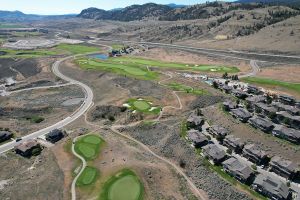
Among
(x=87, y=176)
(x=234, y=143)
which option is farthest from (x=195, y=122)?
(x=87, y=176)

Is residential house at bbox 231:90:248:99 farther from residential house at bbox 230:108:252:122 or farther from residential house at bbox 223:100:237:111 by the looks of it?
residential house at bbox 230:108:252:122

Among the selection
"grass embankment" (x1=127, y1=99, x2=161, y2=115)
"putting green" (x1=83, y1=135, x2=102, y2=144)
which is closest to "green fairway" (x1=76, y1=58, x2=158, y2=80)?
"grass embankment" (x1=127, y1=99, x2=161, y2=115)

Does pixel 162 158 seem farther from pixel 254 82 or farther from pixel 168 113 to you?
pixel 254 82

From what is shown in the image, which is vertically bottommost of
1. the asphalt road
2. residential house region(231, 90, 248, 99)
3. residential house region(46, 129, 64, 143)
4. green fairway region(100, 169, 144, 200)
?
the asphalt road

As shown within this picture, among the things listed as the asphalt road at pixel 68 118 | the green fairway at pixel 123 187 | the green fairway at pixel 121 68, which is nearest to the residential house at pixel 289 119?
the green fairway at pixel 123 187

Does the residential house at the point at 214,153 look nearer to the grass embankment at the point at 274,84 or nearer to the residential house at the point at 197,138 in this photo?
the residential house at the point at 197,138

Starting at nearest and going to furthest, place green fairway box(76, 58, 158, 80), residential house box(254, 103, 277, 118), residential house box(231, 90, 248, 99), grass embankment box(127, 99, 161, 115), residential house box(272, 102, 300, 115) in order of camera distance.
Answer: residential house box(254, 103, 277, 118), residential house box(272, 102, 300, 115), grass embankment box(127, 99, 161, 115), residential house box(231, 90, 248, 99), green fairway box(76, 58, 158, 80)
